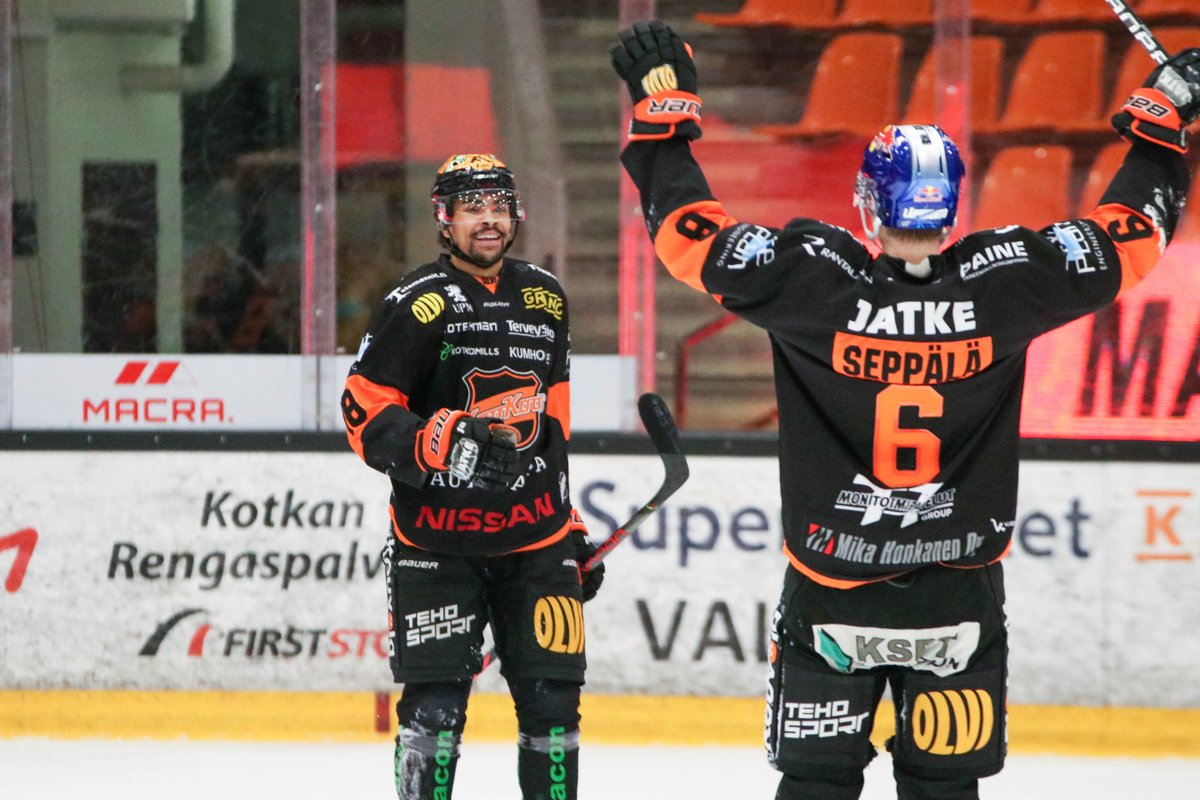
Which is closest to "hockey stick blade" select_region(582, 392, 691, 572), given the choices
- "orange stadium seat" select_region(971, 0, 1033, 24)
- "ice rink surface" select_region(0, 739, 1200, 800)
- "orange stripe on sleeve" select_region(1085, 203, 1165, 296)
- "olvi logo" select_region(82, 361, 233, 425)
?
"ice rink surface" select_region(0, 739, 1200, 800)

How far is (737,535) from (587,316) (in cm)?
91

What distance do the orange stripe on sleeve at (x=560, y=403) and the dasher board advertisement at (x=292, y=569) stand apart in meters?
1.49

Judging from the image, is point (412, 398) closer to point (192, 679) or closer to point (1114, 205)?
point (1114, 205)

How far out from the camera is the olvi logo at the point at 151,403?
4.95 m

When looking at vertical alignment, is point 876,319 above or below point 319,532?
above

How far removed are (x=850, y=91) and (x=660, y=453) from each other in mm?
2239

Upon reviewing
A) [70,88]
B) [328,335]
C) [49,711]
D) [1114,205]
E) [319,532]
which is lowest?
[49,711]

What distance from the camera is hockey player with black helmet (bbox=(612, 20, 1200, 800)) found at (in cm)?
216

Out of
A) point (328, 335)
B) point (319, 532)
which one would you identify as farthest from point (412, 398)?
point (328, 335)

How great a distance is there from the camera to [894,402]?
216 centimetres

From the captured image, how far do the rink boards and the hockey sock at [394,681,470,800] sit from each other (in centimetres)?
160

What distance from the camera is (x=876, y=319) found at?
2145mm

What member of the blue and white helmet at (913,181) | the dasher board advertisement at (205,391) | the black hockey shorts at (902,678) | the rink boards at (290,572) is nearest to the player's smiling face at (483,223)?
the blue and white helmet at (913,181)

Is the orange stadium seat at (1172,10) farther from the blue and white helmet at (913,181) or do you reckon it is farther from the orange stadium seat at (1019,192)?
the blue and white helmet at (913,181)
